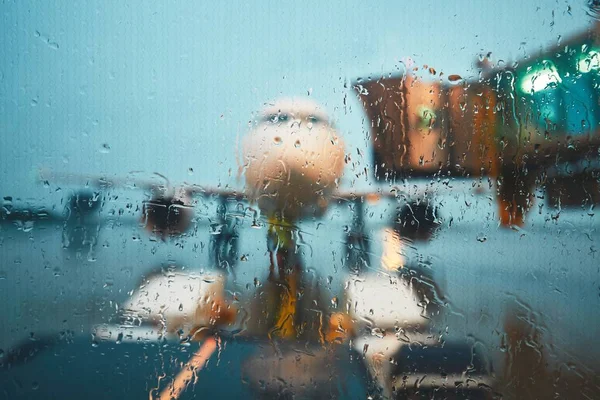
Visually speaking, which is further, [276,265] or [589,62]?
[589,62]

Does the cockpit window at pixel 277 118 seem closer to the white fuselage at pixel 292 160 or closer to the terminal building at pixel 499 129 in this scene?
the white fuselage at pixel 292 160

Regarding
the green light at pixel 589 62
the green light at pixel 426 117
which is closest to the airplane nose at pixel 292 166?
the green light at pixel 426 117

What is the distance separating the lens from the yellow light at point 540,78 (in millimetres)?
1422

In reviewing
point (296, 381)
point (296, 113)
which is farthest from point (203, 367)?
point (296, 113)

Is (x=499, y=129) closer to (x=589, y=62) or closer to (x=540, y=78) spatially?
(x=540, y=78)

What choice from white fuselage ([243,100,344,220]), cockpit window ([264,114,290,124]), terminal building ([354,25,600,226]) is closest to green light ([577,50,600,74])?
terminal building ([354,25,600,226])

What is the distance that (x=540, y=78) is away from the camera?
1.43 m

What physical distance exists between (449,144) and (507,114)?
0.66ft

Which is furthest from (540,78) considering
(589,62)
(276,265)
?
(276,265)

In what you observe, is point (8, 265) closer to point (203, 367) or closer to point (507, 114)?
point (203, 367)

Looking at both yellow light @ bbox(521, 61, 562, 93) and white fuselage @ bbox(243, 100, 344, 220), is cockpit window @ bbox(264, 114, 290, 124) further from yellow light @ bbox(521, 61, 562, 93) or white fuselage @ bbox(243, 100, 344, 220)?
yellow light @ bbox(521, 61, 562, 93)

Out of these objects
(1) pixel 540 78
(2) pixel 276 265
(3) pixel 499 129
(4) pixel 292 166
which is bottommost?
(2) pixel 276 265

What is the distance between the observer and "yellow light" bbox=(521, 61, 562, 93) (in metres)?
1.42

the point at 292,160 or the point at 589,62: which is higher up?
the point at 589,62
